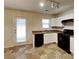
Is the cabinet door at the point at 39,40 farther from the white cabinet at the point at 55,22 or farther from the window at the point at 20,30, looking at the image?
the white cabinet at the point at 55,22

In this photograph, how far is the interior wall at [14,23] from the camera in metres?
5.61

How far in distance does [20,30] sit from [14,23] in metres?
0.71

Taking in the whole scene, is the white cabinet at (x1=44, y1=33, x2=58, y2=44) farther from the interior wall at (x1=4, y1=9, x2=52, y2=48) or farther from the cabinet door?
the interior wall at (x1=4, y1=9, x2=52, y2=48)

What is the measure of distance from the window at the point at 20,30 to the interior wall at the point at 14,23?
0.26 m

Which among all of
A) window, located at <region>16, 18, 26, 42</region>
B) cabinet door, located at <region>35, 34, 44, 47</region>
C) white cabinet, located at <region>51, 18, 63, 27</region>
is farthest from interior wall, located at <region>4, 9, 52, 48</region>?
cabinet door, located at <region>35, 34, 44, 47</region>

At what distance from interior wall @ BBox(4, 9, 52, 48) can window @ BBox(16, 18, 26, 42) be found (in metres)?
0.26

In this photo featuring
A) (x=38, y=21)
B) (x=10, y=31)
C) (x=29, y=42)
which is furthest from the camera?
(x=38, y=21)

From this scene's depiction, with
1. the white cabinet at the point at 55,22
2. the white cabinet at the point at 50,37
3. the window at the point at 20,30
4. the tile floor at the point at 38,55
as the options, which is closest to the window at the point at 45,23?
the white cabinet at the point at 55,22

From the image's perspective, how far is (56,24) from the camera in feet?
23.2
